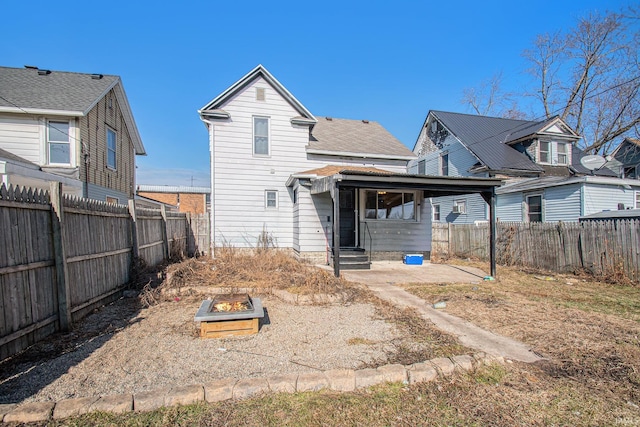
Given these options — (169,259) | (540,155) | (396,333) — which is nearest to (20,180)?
(169,259)

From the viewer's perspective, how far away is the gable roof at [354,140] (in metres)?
13.1

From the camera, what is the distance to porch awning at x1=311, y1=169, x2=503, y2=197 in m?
8.36

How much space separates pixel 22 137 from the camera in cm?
Result: 1088

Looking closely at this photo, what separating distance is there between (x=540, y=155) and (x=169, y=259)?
18.9 m

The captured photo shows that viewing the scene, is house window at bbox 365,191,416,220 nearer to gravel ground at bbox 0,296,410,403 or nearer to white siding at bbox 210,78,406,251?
white siding at bbox 210,78,406,251

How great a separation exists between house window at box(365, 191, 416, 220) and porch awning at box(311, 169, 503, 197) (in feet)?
8.55

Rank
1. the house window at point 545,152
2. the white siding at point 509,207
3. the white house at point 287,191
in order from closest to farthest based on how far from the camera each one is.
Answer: the white house at point 287,191 < the white siding at point 509,207 < the house window at point 545,152

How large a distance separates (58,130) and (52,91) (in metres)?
1.90

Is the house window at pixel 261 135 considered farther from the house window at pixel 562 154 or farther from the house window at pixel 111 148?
the house window at pixel 562 154

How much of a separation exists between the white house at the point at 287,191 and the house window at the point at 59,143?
4628 millimetres

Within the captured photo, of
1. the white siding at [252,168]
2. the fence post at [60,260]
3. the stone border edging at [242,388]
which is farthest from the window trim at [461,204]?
the fence post at [60,260]

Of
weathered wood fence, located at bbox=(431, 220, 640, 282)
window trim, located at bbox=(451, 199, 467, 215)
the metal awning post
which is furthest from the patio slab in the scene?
window trim, located at bbox=(451, 199, 467, 215)

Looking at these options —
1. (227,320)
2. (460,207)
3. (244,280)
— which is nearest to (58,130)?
(244,280)

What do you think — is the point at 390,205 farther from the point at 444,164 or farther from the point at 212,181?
the point at 444,164
